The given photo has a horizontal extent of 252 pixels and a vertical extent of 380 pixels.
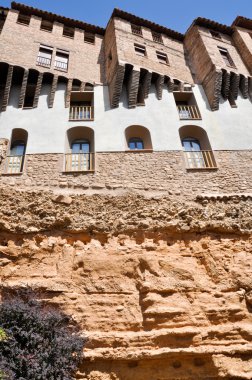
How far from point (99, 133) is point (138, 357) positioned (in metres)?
7.76

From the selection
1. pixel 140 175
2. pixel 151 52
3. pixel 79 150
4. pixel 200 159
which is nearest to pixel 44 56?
pixel 151 52

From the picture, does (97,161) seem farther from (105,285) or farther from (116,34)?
(116,34)

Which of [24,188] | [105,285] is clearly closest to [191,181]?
[105,285]

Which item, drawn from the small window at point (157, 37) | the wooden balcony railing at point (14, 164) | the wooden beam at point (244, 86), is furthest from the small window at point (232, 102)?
the wooden balcony railing at point (14, 164)

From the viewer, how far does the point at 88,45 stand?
16.0 metres

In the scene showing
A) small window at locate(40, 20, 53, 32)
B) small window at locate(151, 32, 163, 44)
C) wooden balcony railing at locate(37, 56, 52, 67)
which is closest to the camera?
wooden balcony railing at locate(37, 56, 52, 67)

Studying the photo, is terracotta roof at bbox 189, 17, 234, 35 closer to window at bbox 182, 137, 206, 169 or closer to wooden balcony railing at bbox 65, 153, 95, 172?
window at bbox 182, 137, 206, 169

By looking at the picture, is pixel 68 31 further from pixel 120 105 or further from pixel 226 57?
pixel 226 57

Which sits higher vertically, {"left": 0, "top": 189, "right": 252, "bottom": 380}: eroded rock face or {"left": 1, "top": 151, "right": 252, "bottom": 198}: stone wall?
{"left": 1, "top": 151, "right": 252, "bottom": 198}: stone wall

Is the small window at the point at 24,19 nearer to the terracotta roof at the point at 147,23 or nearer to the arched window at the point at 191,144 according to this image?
the terracotta roof at the point at 147,23

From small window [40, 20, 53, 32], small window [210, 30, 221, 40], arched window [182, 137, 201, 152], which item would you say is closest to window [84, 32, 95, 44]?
Answer: small window [40, 20, 53, 32]

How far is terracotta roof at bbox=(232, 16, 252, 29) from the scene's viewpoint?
1777 centimetres

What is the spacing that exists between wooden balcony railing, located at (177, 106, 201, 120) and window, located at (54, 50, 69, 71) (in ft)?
18.1

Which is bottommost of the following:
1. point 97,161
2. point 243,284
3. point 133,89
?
point 243,284
